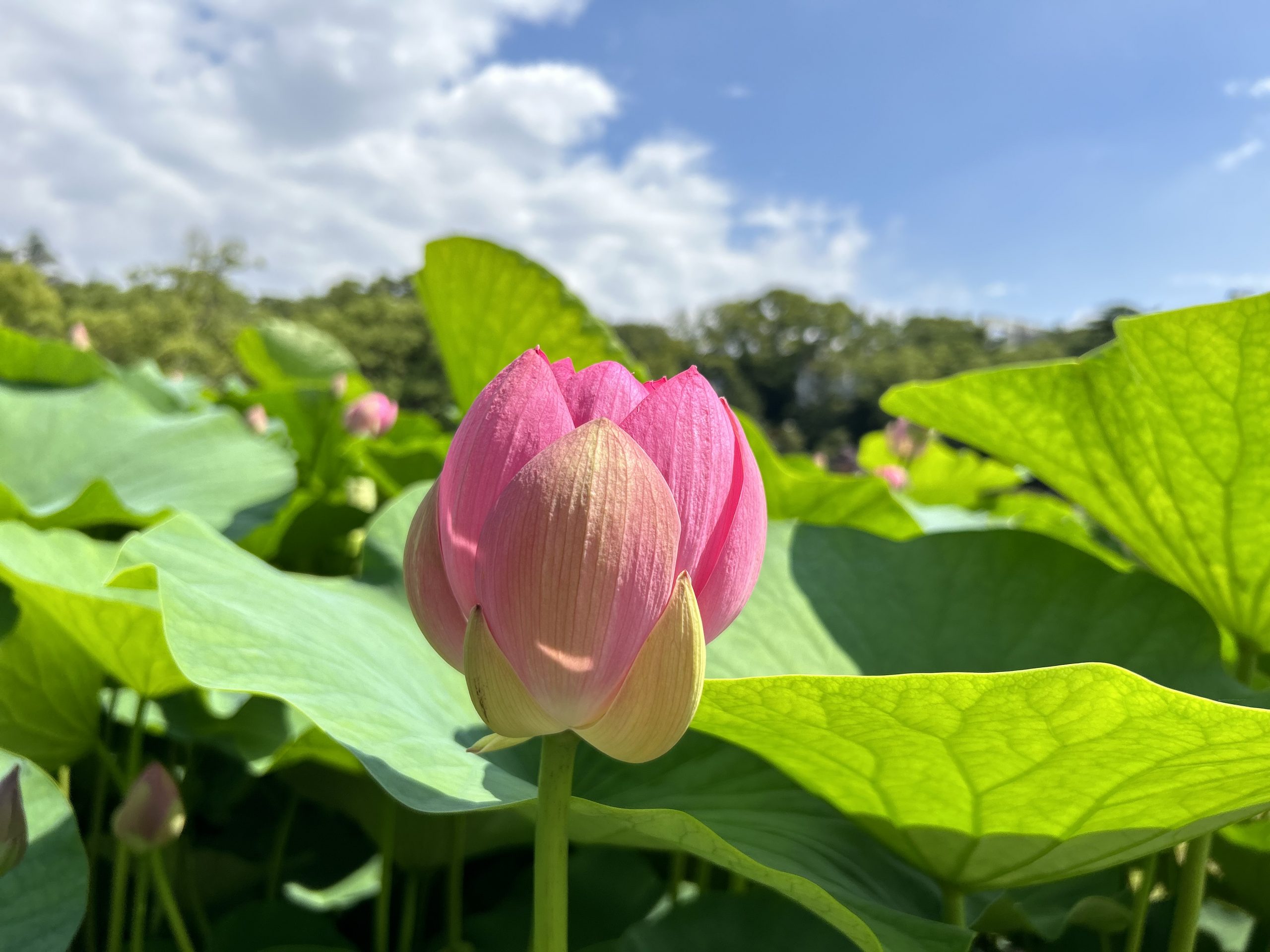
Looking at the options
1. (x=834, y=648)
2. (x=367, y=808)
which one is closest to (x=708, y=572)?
(x=834, y=648)

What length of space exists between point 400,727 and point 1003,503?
172 centimetres

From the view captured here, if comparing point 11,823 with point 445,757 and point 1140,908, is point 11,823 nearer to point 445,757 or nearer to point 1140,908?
point 445,757

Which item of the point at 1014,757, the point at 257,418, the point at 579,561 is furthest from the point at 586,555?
the point at 257,418

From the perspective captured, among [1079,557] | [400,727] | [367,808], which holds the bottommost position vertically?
[367,808]

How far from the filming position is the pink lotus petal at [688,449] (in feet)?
0.97

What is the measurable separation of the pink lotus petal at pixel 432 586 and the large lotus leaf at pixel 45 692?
438 millimetres

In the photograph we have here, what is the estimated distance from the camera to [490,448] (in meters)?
0.30

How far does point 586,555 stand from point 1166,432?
0.44 m

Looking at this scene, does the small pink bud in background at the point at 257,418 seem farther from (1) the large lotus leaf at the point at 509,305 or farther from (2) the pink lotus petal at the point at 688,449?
(2) the pink lotus petal at the point at 688,449

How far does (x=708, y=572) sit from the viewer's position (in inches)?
12.1

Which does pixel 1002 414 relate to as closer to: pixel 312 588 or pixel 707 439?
pixel 707 439

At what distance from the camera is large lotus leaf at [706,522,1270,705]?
1.82 ft

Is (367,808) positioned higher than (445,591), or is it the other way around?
(445,591)

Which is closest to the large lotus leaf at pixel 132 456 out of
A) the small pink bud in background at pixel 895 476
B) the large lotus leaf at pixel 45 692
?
the large lotus leaf at pixel 45 692
